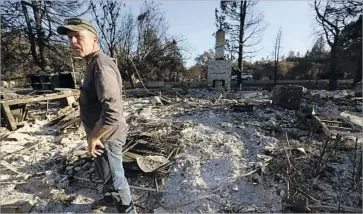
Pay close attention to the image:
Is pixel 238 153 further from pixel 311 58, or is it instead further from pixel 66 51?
pixel 311 58

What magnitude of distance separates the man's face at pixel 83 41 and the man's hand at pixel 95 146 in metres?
0.70

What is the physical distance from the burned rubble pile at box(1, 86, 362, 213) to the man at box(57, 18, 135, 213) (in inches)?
37.9

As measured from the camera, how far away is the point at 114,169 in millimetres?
2514

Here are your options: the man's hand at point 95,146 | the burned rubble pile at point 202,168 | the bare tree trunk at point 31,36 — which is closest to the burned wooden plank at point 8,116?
the burned rubble pile at point 202,168

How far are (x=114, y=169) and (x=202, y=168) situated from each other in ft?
6.27

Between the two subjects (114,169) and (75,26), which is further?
(114,169)

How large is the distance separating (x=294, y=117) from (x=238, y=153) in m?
3.24

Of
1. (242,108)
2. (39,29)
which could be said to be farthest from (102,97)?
(39,29)

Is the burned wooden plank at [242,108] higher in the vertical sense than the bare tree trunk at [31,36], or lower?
lower

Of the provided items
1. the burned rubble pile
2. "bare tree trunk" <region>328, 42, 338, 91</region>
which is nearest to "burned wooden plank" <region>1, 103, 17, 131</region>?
the burned rubble pile

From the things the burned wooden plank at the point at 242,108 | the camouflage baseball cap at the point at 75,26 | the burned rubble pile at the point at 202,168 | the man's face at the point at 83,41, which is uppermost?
the camouflage baseball cap at the point at 75,26

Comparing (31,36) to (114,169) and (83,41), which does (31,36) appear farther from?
(114,169)

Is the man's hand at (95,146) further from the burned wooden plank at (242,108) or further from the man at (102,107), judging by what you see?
the burned wooden plank at (242,108)

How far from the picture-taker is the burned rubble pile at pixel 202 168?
137 inches
